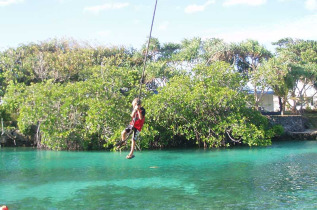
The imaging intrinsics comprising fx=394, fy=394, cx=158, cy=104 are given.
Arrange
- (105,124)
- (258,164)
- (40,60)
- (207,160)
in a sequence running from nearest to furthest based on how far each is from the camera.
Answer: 1. (258,164)
2. (207,160)
3. (105,124)
4. (40,60)

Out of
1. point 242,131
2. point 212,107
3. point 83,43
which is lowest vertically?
point 242,131

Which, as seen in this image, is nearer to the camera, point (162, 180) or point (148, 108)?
point (162, 180)

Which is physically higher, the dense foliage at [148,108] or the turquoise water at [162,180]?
the dense foliage at [148,108]

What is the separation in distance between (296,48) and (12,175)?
33.9 meters

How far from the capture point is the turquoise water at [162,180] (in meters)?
12.9

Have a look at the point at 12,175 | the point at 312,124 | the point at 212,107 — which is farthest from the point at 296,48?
the point at 12,175

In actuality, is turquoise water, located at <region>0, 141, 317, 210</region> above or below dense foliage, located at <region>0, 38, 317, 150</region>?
below

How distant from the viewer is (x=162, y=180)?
1633 centimetres

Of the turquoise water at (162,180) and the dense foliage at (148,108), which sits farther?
the dense foliage at (148,108)

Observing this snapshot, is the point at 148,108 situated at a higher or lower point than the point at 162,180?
higher

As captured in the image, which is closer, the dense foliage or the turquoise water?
the turquoise water

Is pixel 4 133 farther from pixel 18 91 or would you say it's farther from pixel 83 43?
pixel 83 43

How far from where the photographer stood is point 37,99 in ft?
83.4

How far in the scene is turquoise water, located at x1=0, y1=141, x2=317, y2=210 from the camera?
12.9 metres
